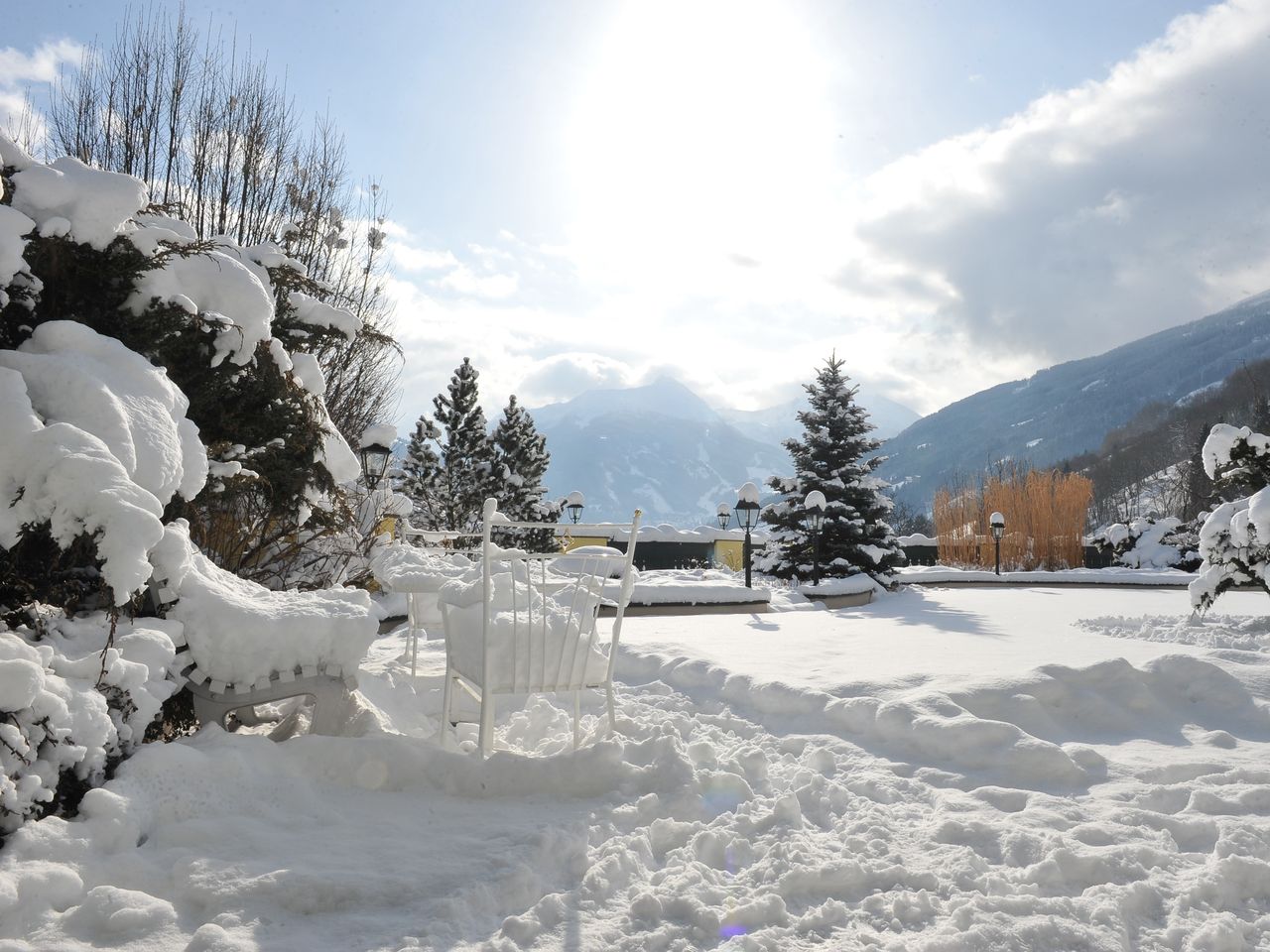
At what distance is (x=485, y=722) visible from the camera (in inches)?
97.7

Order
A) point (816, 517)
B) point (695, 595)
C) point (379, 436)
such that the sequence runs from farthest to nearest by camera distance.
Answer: point (816, 517), point (695, 595), point (379, 436)

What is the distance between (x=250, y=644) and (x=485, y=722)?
781mm

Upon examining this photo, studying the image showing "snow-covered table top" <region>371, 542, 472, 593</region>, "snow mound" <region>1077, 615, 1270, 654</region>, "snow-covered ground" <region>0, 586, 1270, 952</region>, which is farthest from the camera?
"snow mound" <region>1077, 615, 1270, 654</region>

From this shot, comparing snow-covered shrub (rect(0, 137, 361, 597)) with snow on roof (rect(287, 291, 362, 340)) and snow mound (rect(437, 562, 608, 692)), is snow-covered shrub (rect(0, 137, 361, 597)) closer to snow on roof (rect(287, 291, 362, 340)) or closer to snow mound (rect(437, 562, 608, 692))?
snow on roof (rect(287, 291, 362, 340))

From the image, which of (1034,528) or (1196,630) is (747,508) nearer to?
(1196,630)

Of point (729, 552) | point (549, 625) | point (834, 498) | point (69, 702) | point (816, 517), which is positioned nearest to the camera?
point (69, 702)

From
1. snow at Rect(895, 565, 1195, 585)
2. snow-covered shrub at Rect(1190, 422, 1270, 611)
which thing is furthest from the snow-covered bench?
snow at Rect(895, 565, 1195, 585)

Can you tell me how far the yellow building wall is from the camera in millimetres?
20703

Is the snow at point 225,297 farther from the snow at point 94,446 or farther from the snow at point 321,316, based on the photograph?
the snow at point 321,316

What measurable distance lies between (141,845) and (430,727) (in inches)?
62.1

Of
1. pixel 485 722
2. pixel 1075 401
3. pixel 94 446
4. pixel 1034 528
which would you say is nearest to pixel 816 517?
pixel 1034 528

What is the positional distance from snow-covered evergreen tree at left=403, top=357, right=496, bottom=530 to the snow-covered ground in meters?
16.8

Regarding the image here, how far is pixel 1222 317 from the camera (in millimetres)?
163500

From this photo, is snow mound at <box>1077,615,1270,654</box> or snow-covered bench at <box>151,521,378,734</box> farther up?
snow-covered bench at <box>151,521,378,734</box>
